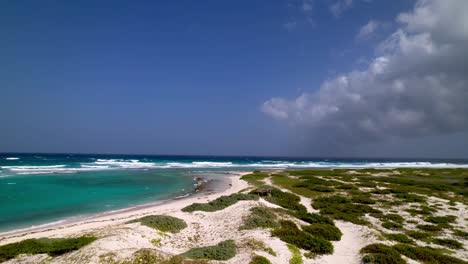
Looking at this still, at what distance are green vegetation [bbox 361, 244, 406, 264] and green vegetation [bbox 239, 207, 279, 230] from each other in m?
5.37

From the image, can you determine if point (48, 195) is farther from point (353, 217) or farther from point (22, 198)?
point (353, 217)

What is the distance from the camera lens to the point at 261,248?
12641mm

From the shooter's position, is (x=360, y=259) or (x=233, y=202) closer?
(x=360, y=259)

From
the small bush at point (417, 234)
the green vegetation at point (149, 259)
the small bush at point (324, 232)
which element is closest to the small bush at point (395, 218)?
the small bush at point (417, 234)

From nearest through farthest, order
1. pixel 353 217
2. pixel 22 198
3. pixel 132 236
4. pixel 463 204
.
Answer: pixel 132 236 < pixel 353 217 < pixel 463 204 < pixel 22 198

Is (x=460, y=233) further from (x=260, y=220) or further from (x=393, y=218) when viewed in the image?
(x=260, y=220)

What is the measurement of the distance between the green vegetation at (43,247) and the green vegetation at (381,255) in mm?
13301

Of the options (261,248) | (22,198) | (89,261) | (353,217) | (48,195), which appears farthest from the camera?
(48,195)

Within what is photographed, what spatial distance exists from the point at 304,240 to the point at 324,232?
8.51 ft

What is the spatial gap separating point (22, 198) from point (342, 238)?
33.2 m

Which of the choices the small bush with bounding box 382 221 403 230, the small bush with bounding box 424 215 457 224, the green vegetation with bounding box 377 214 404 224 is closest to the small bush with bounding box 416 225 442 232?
the small bush with bounding box 382 221 403 230

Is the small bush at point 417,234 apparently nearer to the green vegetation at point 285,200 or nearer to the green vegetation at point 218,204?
the green vegetation at point 285,200

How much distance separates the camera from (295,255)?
12703 mm

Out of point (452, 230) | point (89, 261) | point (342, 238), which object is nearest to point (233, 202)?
point (342, 238)
